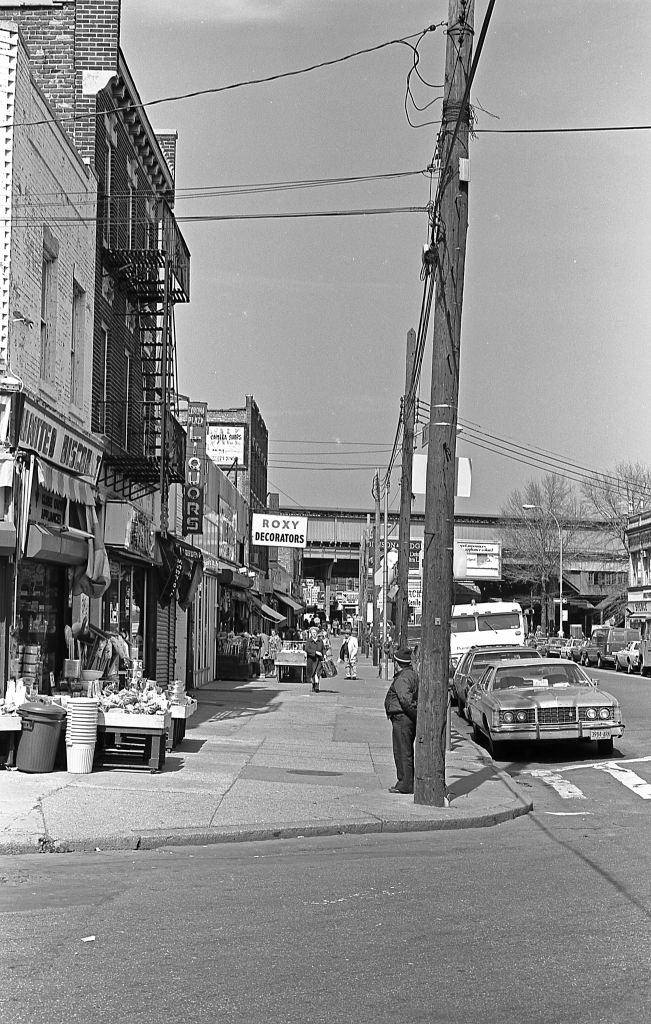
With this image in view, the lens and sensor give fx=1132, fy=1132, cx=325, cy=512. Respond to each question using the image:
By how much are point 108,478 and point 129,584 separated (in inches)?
112

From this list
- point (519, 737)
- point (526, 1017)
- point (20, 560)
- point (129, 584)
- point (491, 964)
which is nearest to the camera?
point (526, 1017)

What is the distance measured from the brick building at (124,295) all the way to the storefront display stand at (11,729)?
5092 millimetres

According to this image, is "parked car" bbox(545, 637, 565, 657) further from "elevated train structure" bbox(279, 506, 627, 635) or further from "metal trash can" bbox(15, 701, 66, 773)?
"metal trash can" bbox(15, 701, 66, 773)

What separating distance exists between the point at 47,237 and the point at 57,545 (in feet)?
14.7

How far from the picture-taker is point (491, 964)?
6.04 meters

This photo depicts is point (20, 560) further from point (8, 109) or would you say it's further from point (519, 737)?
point (519, 737)

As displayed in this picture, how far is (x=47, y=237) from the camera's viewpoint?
16016mm

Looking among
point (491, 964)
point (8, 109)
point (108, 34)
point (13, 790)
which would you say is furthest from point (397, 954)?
point (108, 34)

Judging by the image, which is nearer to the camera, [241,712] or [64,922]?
[64,922]

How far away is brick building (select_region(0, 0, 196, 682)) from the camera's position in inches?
763

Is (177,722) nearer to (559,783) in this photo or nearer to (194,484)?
(559,783)

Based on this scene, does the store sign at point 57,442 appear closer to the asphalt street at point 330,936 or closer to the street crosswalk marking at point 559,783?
the asphalt street at point 330,936

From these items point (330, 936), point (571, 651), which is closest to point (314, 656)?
point (330, 936)

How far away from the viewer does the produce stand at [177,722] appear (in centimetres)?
1534
